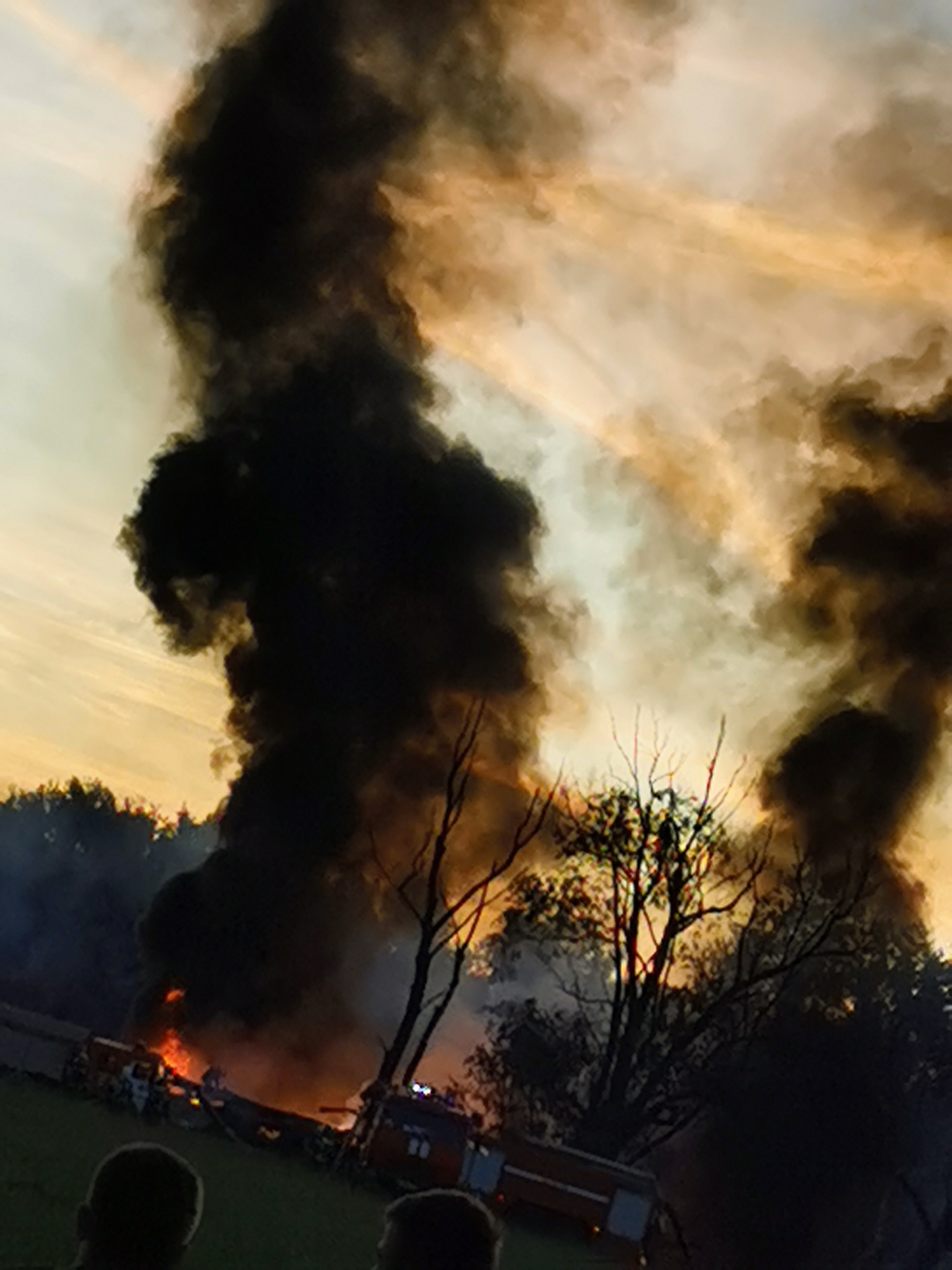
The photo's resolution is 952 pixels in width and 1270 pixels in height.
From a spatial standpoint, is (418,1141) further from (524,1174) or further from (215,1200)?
(215,1200)

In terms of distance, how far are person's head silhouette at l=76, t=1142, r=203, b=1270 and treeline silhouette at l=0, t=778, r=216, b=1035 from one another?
172ft

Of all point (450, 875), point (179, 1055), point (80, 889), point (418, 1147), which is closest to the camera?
point (418, 1147)

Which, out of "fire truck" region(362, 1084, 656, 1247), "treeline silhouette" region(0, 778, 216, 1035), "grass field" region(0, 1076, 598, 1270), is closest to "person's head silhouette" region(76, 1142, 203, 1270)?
"grass field" region(0, 1076, 598, 1270)

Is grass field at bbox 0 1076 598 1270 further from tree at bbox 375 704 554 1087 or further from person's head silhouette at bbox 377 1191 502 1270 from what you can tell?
tree at bbox 375 704 554 1087

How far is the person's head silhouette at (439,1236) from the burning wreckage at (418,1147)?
2681cm

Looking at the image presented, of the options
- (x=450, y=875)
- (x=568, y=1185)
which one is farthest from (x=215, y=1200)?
(x=450, y=875)

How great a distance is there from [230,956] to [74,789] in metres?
99.5

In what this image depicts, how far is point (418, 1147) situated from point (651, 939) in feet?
91.3

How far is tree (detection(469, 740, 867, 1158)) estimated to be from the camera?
57406 millimetres

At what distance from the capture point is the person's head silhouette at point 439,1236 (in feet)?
20.3

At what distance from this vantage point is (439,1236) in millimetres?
6230

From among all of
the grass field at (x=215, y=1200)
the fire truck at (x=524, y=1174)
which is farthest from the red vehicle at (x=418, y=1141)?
the grass field at (x=215, y=1200)

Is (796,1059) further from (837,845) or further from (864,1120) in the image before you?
(837,845)

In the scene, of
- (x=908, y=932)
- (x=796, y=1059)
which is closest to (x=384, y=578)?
(x=796, y=1059)
